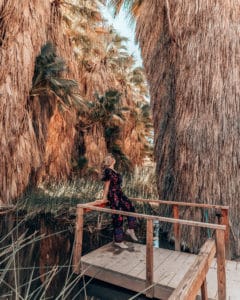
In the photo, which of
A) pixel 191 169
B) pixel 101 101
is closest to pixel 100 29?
pixel 101 101

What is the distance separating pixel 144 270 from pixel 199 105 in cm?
374

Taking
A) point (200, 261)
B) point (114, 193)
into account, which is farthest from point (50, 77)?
point (200, 261)

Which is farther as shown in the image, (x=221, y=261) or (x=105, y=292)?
(x=105, y=292)

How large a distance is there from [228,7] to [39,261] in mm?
6810

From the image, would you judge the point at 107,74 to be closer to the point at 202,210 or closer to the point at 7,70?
the point at 7,70

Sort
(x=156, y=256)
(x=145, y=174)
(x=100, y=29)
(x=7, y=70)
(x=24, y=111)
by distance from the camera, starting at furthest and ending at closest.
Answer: (x=100, y=29)
(x=145, y=174)
(x=24, y=111)
(x=7, y=70)
(x=156, y=256)

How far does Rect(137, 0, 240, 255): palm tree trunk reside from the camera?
5.49 m

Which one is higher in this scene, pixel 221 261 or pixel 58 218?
pixel 221 261

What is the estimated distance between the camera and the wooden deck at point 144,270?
11.6 ft

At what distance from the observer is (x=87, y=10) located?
40.3ft

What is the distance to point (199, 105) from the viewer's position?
5.98 m

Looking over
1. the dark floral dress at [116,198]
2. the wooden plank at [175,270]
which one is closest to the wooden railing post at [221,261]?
the wooden plank at [175,270]

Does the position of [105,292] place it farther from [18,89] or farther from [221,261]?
[18,89]

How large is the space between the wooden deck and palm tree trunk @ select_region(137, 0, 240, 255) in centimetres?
141
